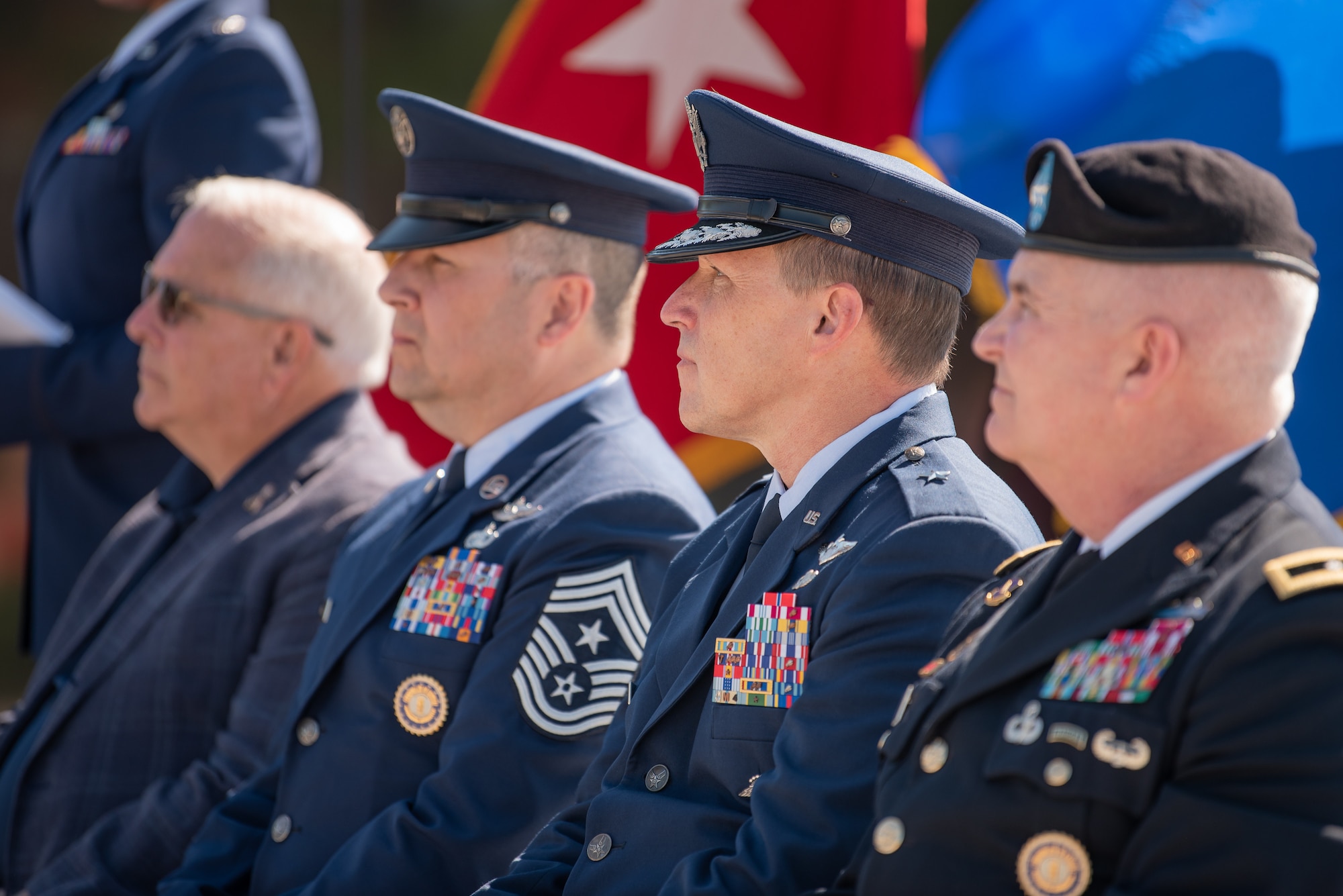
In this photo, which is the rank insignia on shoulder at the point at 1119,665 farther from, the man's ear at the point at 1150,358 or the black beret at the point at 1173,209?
the black beret at the point at 1173,209

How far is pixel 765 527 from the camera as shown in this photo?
8.86 feet

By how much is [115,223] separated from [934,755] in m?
3.60

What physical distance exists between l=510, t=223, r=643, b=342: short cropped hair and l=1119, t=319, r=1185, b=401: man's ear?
183cm

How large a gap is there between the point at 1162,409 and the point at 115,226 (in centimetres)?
370

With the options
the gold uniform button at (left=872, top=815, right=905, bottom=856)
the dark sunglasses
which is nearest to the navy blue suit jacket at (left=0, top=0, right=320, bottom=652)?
the dark sunglasses

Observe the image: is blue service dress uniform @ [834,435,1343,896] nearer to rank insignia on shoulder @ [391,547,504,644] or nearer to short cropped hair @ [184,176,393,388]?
rank insignia on shoulder @ [391,547,504,644]

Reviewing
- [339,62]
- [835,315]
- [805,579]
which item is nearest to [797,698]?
[805,579]

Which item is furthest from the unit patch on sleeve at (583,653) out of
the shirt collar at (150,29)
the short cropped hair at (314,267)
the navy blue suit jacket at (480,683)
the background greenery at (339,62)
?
the background greenery at (339,62)

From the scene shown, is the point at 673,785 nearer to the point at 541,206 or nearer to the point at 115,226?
the point at 541,206

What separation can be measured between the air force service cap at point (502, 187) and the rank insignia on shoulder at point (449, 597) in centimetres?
76

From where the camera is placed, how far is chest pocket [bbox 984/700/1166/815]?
1.80 metres

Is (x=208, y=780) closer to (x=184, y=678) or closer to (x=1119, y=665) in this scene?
(x=184, y=678)

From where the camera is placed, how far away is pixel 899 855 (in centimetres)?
197

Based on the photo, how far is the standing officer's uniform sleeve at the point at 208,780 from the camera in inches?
141
